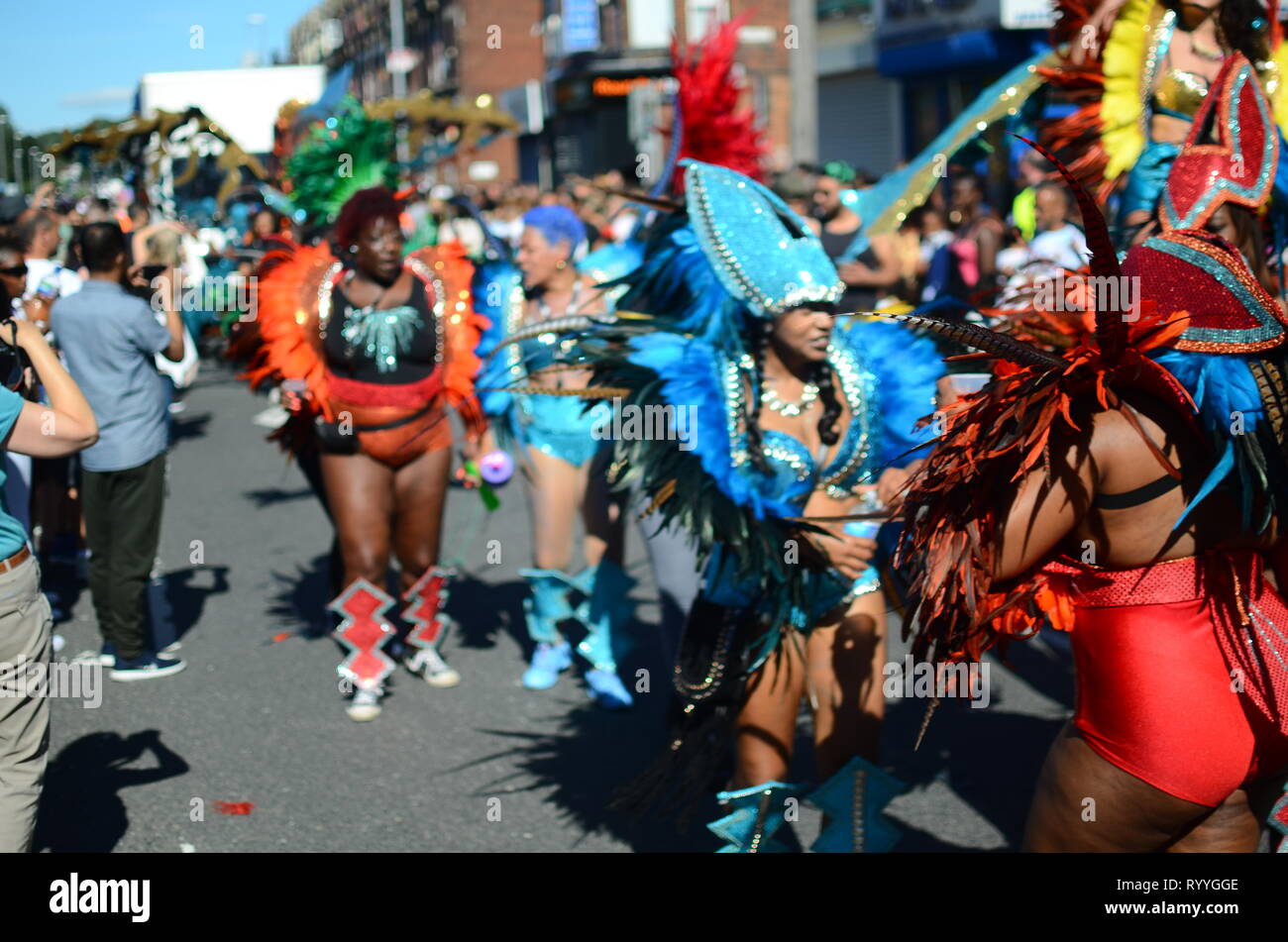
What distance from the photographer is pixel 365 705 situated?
529cm

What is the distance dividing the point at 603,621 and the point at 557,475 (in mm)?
651

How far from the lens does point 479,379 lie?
219 inches

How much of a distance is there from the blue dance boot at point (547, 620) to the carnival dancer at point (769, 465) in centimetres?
194

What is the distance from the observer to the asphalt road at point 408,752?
4.17 metres

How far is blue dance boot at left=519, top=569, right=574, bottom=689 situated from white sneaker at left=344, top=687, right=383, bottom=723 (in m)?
0.63

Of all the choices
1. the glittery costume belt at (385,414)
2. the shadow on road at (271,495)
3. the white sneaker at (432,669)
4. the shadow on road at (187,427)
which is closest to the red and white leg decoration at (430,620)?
the white sneaker at (432,669)

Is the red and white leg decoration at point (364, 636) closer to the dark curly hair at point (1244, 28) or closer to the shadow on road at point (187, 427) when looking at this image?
the dark curly hair at point (1244, 28)

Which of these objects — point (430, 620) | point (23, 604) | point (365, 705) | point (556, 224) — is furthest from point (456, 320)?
point (23, 604)

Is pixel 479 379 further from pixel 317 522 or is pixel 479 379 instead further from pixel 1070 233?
pixel 1070 233

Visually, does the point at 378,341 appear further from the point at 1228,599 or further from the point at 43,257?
the point at 1228,599

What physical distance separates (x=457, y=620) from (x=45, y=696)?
3.38 metres

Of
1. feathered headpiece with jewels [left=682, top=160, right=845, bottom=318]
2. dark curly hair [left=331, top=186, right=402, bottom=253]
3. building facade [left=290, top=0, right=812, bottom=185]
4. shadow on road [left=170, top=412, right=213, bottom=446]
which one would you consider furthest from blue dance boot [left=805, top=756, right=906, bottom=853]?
building facade [left=290, top=0, right=812, bottom=185]
